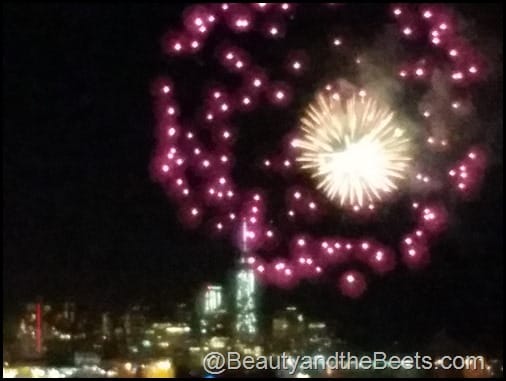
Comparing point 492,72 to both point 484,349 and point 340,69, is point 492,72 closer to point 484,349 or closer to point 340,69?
point 340,69

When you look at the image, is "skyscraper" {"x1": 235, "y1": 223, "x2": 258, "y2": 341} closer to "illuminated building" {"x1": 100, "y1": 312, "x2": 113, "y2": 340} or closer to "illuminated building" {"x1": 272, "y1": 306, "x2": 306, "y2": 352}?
"illuminated building" {"x1": 272, "y1": 306, "x2": 306, "y2": 352}

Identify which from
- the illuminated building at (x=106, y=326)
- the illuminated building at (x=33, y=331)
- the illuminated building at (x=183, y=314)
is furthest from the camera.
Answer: the illuminated building at (x=183, y=314)

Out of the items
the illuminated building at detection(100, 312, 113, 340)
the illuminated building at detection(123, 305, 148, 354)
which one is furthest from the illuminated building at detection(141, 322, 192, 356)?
the illuminated building at detection(100, 312, 113, 340)

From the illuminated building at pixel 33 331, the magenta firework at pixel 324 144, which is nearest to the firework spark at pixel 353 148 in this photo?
the magenta firework at pixel 324 144

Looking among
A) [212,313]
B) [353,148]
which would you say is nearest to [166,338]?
[212,313]

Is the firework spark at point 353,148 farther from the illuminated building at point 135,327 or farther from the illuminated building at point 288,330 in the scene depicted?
the illuminated building at point 135,327

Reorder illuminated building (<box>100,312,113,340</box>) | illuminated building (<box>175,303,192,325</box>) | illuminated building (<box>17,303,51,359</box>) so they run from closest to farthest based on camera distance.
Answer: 1. illuminated building (<box>17,303,51,359</box>)
2. illuminated building (<box>100,312,113,340</box>)
3. illuminated building (<box>175,303,192,325</box>)

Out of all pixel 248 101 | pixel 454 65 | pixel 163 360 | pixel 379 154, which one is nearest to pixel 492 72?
pixel 454 65
